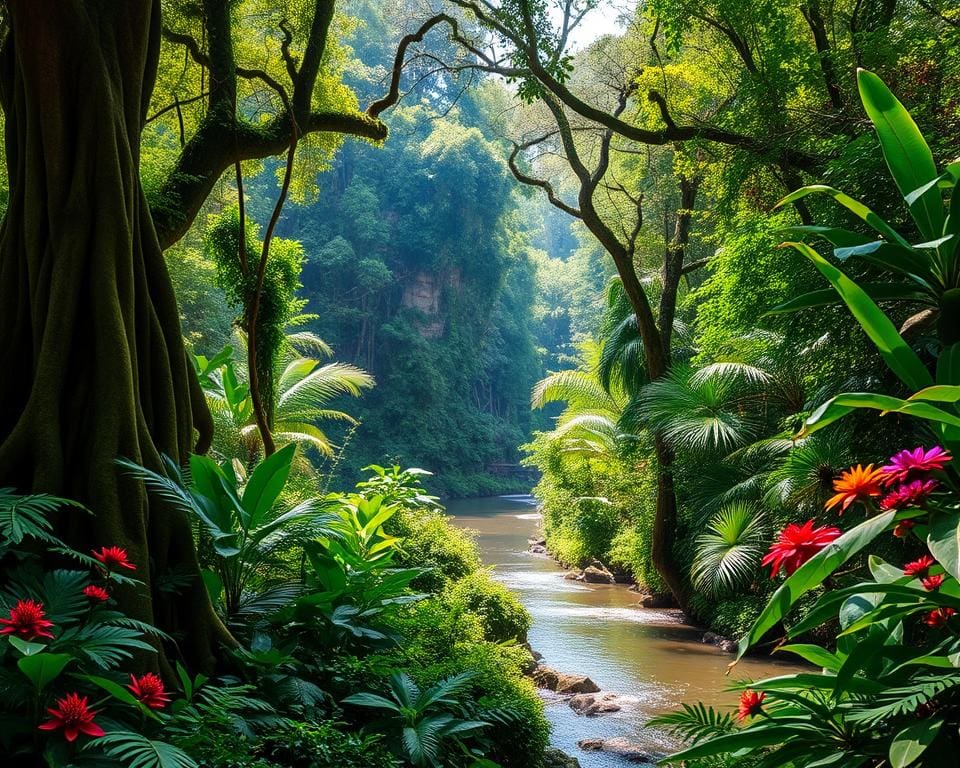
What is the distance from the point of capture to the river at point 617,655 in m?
6.80

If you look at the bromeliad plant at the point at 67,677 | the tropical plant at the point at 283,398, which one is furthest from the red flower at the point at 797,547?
the tropical plant at the point at 283,398

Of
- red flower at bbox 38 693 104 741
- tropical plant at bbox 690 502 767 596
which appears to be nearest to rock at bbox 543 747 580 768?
red flower at bbox 38 693 104 741

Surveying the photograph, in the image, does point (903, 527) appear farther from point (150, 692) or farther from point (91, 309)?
point (91, 309)

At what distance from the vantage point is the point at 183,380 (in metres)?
3.84

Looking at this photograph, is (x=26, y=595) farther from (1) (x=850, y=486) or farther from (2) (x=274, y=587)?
(1) (x=850, y=486)

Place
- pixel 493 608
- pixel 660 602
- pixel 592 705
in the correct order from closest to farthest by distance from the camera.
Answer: pixel 493 608, pixel 592 705, pixel 660 602

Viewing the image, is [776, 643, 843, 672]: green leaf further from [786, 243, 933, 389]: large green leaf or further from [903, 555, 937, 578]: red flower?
[786, 243, 933, 389]: large green leaf

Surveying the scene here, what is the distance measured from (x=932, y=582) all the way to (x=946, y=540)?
0.66 feet

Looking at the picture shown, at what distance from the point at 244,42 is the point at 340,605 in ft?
25.4

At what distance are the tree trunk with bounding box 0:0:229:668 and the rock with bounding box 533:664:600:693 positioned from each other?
4.94 metres

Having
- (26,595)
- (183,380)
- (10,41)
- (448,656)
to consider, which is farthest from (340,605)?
(10,41)

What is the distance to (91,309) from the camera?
3367mm

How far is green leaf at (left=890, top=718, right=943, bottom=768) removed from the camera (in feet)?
4.94

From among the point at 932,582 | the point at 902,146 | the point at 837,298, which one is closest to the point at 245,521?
the point at 837,298
